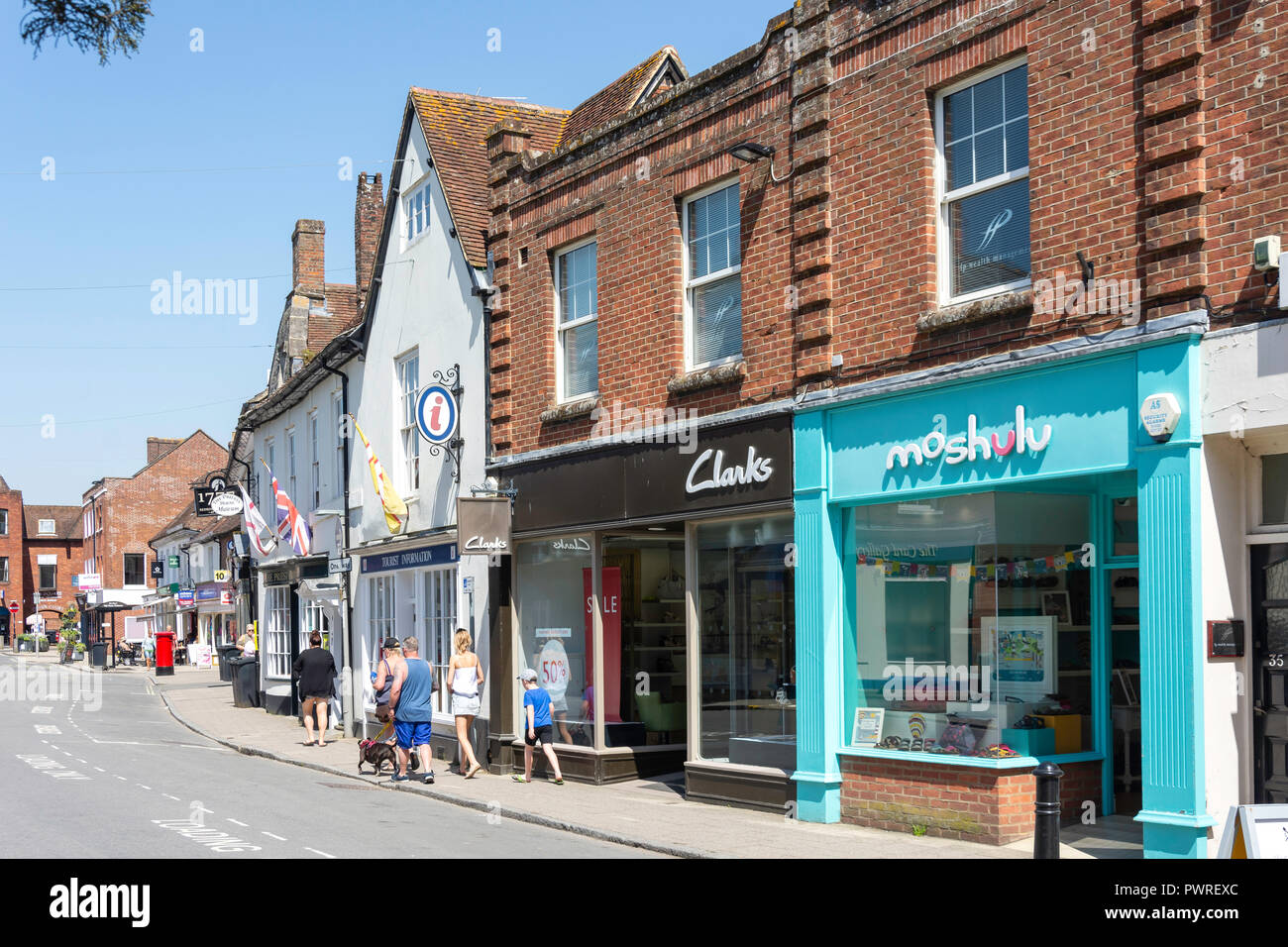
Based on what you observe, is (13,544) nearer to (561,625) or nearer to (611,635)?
(561,625)

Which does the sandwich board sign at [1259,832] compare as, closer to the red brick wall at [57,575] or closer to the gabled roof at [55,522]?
the red brick wall at [57,575]

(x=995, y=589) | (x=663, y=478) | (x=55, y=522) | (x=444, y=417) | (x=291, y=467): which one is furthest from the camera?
(x=55, y=522)

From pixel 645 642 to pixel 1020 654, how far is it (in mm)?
5989

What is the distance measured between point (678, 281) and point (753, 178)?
1.57 meters

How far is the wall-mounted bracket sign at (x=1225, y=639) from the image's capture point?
8.86 metres

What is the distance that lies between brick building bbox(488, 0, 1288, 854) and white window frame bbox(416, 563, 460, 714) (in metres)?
3.28

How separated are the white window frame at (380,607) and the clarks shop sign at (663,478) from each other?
227 inches

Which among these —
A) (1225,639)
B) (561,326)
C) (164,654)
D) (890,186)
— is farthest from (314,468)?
(164,654)

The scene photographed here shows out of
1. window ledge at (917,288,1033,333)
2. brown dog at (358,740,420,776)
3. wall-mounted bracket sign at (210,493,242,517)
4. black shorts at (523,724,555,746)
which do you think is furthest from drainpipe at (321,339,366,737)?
window ledge at (917,288,1033,333)

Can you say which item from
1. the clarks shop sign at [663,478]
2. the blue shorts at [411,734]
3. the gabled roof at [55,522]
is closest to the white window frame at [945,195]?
the clarks shop sign at [663,478]

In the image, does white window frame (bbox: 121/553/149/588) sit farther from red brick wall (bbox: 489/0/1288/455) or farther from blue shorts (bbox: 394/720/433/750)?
red brick wall (bbox: 489/0/1288/455)

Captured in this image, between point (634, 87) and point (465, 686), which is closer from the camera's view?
point (465, 686)

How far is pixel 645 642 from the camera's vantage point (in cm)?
1603
